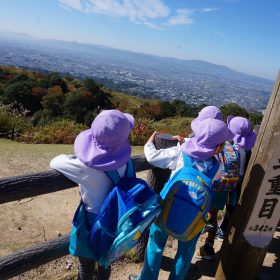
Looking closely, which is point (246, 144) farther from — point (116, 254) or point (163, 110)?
point (163, 110)

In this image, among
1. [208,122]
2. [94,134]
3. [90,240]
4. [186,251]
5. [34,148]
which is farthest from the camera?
[34,148]

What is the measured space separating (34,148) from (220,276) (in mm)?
4871

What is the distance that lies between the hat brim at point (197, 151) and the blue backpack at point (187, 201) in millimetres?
54

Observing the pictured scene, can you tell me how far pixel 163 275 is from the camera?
3004 mm

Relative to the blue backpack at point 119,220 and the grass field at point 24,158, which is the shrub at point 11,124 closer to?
the grass field at point 24,158

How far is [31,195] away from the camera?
77.1 inches

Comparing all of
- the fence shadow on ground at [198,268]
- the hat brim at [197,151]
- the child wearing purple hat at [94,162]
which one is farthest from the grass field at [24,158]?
the hat brim at [197,151]

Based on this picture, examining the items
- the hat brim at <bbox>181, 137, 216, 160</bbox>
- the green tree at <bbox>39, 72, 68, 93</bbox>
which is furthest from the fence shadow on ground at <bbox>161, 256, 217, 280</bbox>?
the green tree at <bbox>39, 72, 68, 93</bbox>

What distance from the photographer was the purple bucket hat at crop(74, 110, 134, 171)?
1741 mm

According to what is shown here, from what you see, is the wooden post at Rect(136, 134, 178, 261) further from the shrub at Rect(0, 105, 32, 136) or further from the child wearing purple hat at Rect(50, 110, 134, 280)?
the shrub at Rect(0, 105, 32, 136)

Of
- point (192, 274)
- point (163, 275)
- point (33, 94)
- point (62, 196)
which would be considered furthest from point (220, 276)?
point (33, 94)

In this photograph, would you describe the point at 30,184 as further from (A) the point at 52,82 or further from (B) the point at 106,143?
(A) the point at 52,82

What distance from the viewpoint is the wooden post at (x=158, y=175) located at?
8.32 feet

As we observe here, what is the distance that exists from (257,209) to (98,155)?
5.22 ft
